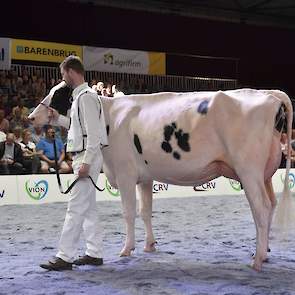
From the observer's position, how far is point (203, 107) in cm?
497

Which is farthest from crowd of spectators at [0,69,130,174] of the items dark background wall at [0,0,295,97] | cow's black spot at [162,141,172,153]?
cow's black spot at [162,141,172,153]

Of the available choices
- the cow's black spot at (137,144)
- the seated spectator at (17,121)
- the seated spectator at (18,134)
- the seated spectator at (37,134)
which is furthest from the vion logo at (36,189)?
the cow's black spot at (137,144)

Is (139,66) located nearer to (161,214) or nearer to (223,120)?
(161,214)

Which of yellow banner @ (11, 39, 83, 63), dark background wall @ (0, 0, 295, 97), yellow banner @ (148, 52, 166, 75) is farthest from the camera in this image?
dark background wall @ (0, 0, 295, 97)

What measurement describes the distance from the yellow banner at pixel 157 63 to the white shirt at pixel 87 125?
13964 mm

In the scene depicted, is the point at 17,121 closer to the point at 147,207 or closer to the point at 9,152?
the point at 9,152

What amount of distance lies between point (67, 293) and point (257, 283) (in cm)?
140

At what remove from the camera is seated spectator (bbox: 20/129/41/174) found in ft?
39.4

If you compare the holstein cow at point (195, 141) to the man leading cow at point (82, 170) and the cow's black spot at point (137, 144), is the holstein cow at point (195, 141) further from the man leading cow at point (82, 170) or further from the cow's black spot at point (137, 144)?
the man leading cow at point (82, 170)

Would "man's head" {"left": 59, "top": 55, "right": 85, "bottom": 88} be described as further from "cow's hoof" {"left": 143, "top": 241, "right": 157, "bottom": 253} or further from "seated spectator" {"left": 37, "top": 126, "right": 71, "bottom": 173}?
"seated spectator" {"left": 37, "top": 126, "right": 71, "bottom": 173}

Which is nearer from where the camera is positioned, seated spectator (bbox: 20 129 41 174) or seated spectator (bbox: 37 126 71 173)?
seated spectator (bbox: 20 129 41 174)

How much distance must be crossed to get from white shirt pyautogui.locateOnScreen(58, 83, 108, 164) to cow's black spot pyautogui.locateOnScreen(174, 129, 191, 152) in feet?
2.32

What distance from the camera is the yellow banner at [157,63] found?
18.5 m

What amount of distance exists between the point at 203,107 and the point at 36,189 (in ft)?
21.2
